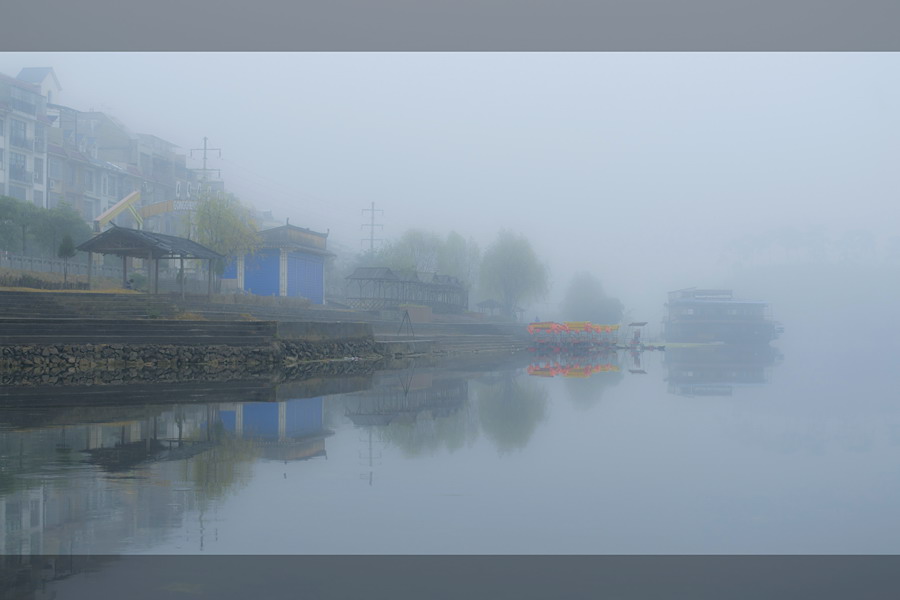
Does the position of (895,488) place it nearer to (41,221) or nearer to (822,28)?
(822,28)

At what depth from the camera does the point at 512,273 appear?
187ft

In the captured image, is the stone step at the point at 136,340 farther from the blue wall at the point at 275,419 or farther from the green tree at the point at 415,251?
the green tree at the point at 415,251

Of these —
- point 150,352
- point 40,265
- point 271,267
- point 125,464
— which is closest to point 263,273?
point 271,267

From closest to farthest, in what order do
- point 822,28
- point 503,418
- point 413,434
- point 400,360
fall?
point 822,28
point 413,434
point 503,418
point 400,360

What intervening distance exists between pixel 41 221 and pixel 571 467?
27.7 meters

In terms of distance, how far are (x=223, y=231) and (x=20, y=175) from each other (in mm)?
13068

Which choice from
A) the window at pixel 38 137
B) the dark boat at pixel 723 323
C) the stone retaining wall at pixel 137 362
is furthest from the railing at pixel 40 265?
the dark boat at pixel 723 323

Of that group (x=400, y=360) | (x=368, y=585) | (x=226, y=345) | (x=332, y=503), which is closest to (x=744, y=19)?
(x=332, y=503)

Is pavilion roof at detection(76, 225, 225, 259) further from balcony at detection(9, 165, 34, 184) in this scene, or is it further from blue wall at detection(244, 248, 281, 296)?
balcony at detection(9, 165, 34, 184)

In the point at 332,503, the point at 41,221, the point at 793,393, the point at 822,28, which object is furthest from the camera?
the point at 41,221

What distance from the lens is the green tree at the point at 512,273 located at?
57000 millimetres

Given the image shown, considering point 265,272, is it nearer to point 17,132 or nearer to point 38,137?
point 17,132

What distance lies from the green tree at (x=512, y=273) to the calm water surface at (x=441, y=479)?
44.8m

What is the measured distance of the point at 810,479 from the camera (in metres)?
6.70
